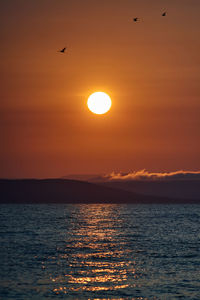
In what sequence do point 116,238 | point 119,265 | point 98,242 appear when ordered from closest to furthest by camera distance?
1. point 119,265
2. point 98,242
3. point 116,238

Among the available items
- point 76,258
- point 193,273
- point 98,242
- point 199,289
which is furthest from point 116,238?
point 199,289

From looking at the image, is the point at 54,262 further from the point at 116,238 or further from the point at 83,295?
the point at 116,238

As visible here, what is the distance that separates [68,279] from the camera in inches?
2288

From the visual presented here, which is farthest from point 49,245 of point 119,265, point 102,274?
point 102,274

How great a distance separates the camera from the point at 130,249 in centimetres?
8806

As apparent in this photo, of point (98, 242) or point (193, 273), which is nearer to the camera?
point (193, 273)

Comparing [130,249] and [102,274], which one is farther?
[130,249]

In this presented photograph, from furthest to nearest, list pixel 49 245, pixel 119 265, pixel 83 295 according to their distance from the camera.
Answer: pixel 49 245, pixel 119 265, pixel 83 295

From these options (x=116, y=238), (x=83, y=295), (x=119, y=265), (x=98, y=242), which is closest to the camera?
(x=83, y=295)

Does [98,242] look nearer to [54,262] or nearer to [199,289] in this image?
[54,262]

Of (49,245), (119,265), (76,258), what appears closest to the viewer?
(119,265)

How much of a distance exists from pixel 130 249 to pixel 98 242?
14.8 meters

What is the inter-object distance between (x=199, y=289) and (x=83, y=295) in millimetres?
11264

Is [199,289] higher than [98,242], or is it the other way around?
[98,242]
